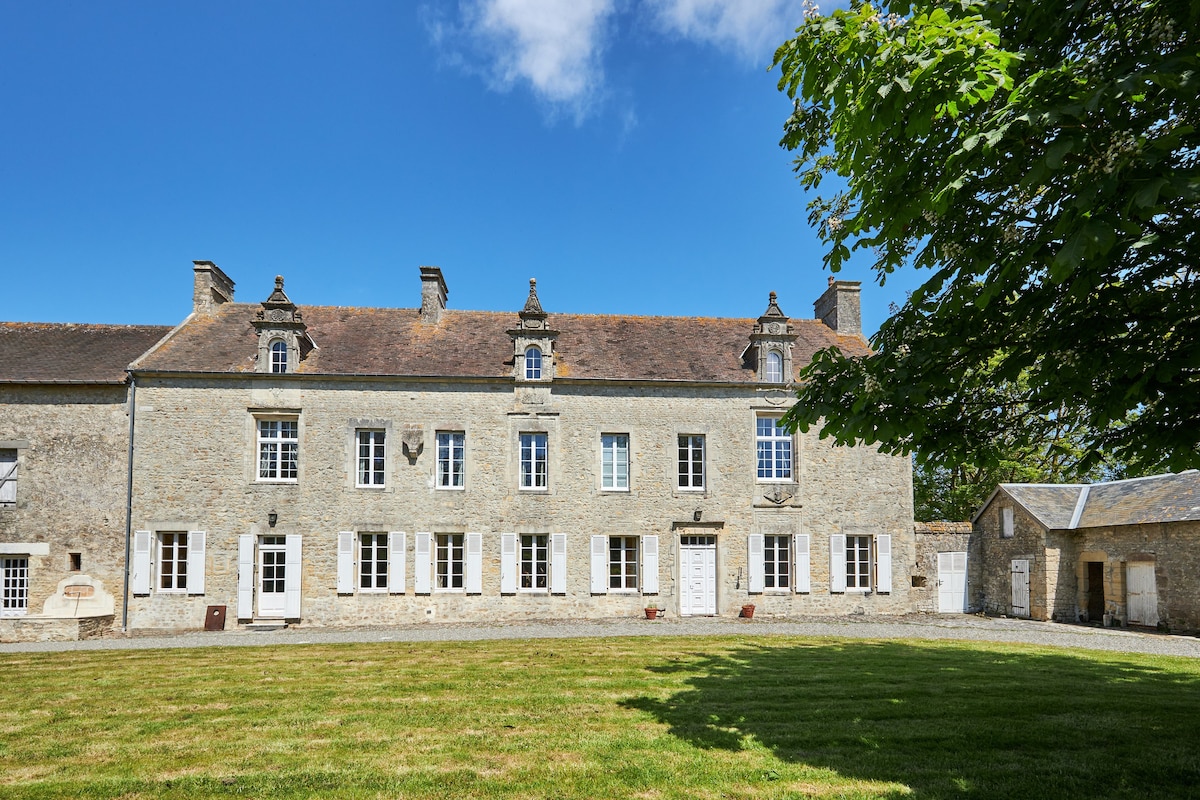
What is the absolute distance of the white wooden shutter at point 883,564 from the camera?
1986 cm

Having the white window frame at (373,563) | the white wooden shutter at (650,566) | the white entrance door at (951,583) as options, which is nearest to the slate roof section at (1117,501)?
the white entrance door at (951,583)

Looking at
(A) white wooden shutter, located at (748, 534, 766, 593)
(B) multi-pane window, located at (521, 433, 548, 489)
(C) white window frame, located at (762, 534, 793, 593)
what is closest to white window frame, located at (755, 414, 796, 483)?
(C) white window frame, located at (762, 534, 793, 593)

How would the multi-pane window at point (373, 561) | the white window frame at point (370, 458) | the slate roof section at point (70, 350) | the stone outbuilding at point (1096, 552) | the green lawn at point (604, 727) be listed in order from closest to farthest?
the green lawn at point (604, 727), the stone outbuilding at point (1096, 552), the slate roof section at point (70, 350), the multi-pane window at point (373, 561), the white window frame at point (370, 458)

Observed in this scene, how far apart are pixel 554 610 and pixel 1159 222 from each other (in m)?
15.9

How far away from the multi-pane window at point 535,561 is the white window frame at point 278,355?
720cm

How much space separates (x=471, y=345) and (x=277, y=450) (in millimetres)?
5467

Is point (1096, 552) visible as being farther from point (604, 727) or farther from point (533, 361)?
point (604, 727)

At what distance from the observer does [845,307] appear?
2300 centimetres

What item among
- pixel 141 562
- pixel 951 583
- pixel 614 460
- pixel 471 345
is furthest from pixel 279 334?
pixel 951 583

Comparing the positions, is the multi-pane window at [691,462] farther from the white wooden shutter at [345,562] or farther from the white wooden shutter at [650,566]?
the white wooden shutter at [345,562]

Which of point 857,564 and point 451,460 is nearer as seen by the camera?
point 451,460

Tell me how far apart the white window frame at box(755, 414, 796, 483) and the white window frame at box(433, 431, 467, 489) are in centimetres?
748

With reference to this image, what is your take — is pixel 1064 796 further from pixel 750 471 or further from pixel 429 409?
pixel 429 409

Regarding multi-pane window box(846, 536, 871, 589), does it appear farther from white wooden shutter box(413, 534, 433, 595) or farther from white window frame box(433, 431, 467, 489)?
white wooden shutter box(413, 534, 433, 595)
